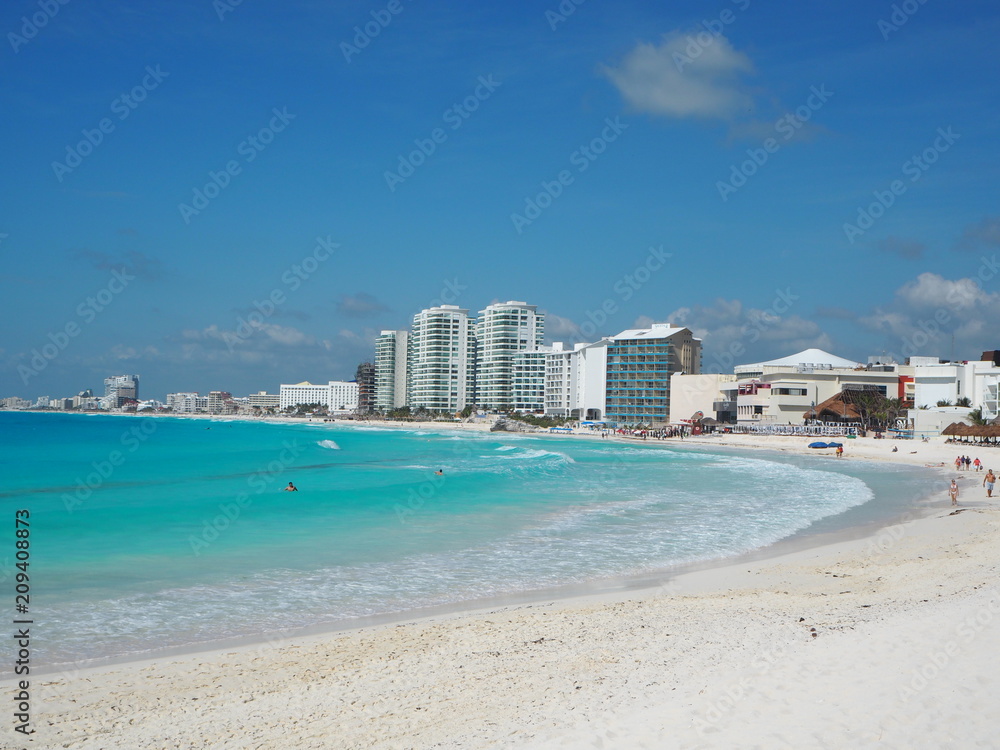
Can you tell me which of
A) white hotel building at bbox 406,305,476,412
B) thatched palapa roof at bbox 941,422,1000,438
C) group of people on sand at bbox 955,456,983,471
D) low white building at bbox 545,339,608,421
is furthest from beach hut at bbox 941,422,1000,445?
white hotel building at bbox 406,305,476,412

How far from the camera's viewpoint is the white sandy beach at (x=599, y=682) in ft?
21.7

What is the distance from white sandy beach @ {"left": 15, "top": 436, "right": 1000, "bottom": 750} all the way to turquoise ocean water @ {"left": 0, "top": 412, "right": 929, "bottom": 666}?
6.37 ft

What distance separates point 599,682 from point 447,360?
173m

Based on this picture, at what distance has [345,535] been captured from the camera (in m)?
20.4

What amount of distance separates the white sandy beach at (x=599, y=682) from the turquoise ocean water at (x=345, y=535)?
1.94m

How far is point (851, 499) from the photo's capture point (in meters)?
29.1

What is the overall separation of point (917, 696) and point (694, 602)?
521cm

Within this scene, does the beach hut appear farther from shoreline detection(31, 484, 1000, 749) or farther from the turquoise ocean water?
shoreline detection(31, 484, 1000, 749)

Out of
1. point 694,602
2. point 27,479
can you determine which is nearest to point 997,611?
point 694,602

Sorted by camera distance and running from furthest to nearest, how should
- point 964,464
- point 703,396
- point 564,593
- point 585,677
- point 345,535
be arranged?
point 703,396 → point 964,464 → point 345,535 → point 564,593 → point 585,677

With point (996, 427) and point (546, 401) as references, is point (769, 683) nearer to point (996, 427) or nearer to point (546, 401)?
point (996, 427)

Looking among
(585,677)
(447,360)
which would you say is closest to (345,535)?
(585,677)

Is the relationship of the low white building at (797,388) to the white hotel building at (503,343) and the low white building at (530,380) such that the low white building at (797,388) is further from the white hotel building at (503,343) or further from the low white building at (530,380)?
the white hotel building at (503,343)

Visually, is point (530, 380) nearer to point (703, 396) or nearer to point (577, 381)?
point (577, 381)
